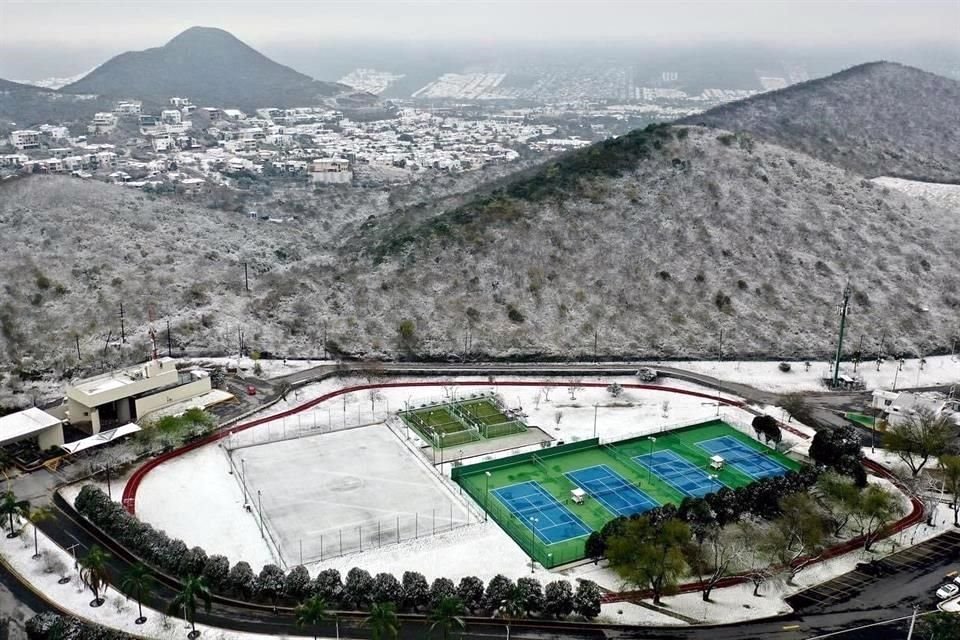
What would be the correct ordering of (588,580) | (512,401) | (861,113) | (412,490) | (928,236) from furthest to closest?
(861,113) → (928,236) → (512,401) → (412,490) → (588,580)

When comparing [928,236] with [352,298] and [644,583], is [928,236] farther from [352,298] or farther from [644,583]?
[644,583]

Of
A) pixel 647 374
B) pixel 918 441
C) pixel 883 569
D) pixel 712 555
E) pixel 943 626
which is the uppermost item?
pixel 918 441

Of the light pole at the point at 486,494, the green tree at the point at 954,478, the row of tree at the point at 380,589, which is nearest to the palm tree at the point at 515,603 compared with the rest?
the row of tree at the point at 380,589

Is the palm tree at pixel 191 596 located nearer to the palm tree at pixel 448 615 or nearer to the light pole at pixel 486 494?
the palm tree at pixel 448 615

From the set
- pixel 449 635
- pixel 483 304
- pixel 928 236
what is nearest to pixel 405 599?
pixel 449 635

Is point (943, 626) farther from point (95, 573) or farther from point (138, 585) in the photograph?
point (95, 573)

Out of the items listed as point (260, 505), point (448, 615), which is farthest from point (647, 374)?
point (448, 615)
